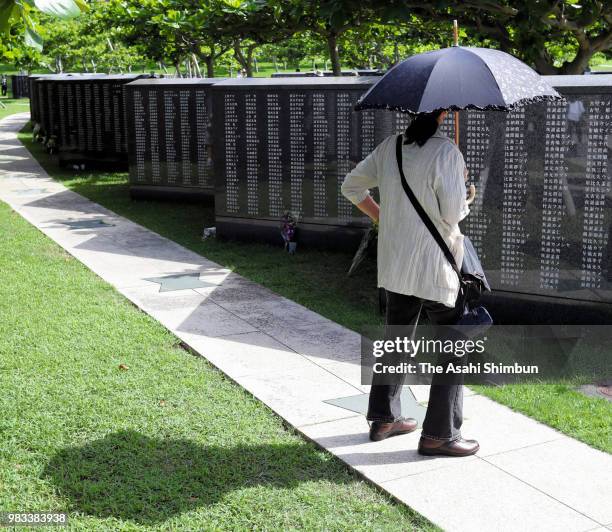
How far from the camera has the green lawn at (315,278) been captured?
17.4 feet

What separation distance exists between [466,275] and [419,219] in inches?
15.2

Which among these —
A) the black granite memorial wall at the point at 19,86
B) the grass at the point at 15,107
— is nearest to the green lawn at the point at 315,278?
the grass at the point at 15,107

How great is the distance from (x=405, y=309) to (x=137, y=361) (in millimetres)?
2462

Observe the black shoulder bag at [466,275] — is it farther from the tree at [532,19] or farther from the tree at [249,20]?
the tree at [249,20]

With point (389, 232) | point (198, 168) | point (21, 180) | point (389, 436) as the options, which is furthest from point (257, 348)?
point (21, 180)

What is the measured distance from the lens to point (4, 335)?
6.84 m

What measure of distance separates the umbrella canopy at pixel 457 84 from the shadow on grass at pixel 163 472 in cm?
192

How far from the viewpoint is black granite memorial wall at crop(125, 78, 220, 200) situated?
1309cm

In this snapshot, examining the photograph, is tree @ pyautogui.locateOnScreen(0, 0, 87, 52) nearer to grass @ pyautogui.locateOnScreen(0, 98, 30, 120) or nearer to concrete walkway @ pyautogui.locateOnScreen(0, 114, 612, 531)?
concrete walkway @ pyautogui.locateOnScreen(0, 114, 612, 531)

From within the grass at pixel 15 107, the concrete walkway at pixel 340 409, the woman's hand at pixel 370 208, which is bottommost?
the concrete walkway at pixel 340 409

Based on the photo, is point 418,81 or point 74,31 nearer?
point 418,81

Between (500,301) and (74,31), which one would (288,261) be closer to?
(500,301)

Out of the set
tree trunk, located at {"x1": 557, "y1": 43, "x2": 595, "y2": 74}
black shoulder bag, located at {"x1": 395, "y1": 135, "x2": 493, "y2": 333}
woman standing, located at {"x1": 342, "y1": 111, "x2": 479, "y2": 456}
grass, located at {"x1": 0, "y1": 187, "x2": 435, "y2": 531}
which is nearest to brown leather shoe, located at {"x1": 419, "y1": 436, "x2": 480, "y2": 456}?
woman standing, located at {"x1": 342, "y1": 111, "x2": 479, "y2": 456}

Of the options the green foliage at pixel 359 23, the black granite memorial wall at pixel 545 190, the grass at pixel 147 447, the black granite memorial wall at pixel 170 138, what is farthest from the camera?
the black granite memorial wall at pixel 170 138
